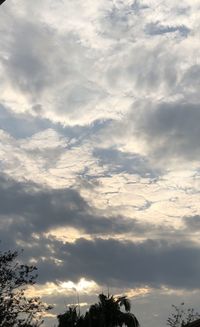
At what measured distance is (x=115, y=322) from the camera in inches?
1727

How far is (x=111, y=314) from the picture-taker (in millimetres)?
44469

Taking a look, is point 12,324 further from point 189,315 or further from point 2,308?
point 189,315

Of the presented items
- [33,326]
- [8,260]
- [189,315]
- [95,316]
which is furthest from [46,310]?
[189,315]

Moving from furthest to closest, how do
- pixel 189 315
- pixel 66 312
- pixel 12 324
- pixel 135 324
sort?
1. pixel 189 315
2. pixel 66 312
3. pixel 135 324
4. pixel 12 324

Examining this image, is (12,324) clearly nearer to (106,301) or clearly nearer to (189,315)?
(106,301)

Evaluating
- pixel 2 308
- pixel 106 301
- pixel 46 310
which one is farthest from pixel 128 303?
pixel 2 308

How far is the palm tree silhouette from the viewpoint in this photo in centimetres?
4369

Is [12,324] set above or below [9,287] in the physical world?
below

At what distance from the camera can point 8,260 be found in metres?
32.6

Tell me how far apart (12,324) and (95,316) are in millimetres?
15021

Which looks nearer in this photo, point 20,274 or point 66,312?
point 20,274

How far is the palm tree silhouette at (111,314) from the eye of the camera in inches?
1720

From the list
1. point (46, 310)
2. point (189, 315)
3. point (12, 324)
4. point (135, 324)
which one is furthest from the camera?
point (189, 315)

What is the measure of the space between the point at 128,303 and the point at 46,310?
46.5 ft
